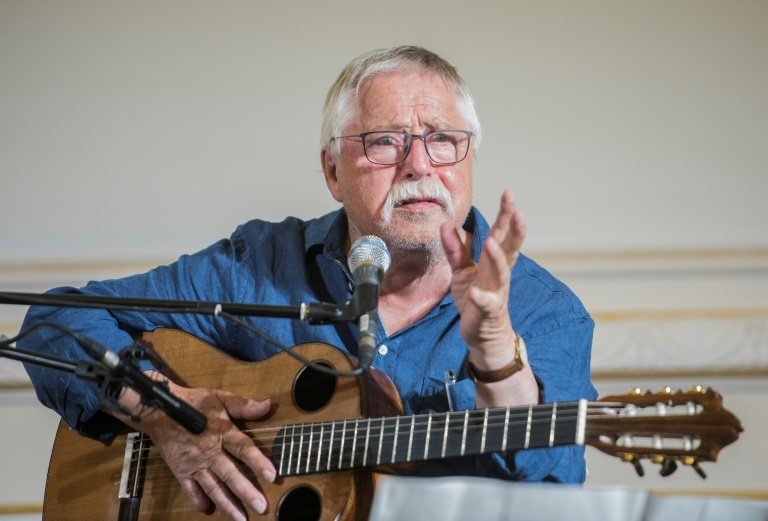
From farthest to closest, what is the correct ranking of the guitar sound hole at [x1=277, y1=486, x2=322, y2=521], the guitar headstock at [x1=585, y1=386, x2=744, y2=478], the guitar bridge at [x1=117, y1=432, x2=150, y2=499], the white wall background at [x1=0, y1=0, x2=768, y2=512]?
1. the white wall background at [x1=0, y1=0, x2=768, y2=512]
2. the guitar bridge at [x1=117, y1=432, x2=150, y2=499]
3. the guitar sound hole at [x1=277, y1=486, x2=322, y2=521]
4. the guitar headstock at [x1=585, y1=386, x2=744, y2=478]

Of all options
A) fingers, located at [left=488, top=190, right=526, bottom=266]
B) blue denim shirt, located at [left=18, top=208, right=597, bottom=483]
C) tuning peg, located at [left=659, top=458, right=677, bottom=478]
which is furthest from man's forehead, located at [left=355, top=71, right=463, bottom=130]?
tuning peg, located at [left=659, top=458, right=677, bottom=478]

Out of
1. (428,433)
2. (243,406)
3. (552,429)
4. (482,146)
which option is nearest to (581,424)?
(552,429)

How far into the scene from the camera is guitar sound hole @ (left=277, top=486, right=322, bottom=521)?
172 cm

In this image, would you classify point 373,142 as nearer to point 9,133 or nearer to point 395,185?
point 395,185

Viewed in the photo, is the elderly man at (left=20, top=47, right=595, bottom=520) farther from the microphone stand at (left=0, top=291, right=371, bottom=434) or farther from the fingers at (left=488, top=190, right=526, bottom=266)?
the microphone stand at (left=0, top=291, right=371, bottom=434)

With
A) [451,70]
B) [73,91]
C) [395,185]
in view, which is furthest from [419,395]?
[73,91]

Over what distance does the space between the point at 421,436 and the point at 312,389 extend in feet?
1.02

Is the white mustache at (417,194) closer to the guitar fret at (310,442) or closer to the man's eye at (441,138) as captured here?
the man's eye at (441,138)

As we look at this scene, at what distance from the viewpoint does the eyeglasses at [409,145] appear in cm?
218

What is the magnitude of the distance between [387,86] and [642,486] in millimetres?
1645

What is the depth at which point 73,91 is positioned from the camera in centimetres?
331

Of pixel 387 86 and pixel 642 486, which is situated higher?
pixel 387 86

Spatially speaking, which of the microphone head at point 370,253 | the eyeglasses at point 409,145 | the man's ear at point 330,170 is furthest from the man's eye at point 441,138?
the microphone head at point 370,253

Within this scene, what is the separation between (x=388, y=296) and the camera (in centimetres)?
224
